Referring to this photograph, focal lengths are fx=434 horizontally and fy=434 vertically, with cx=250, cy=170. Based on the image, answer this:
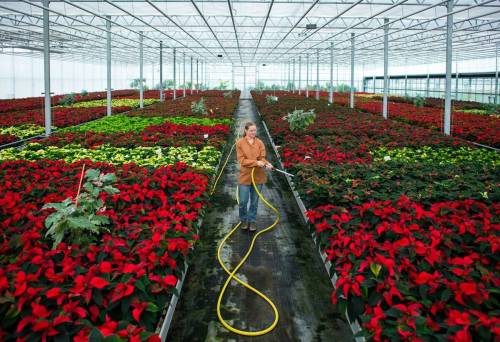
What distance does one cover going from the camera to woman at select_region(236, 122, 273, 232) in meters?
5.76

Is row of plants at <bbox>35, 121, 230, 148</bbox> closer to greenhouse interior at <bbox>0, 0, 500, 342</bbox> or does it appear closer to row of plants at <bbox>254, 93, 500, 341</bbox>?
greenhouse interior at <bbox>0, 0, 500, 342</bbox>

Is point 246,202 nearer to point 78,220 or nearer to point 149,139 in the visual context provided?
point 78,220

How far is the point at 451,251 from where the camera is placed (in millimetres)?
3539

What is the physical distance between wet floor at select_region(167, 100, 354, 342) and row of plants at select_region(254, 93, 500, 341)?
1.57ft

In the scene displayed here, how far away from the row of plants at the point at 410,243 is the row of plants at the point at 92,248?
4.25 feet

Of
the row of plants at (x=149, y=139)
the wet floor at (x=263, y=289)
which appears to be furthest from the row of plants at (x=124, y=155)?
the wet floor at (x=263, y=289)

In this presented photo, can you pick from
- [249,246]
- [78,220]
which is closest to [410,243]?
[249,246]

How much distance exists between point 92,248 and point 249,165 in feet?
9.19

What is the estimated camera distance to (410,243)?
3410 mm

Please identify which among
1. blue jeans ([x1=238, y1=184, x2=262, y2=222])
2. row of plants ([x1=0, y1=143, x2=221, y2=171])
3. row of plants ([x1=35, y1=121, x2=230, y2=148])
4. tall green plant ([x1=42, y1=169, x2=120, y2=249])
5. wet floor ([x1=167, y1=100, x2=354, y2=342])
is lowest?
wet floor ([x1=167, y1=100, x2=354, y2=342])

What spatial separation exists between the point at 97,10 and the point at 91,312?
14676mm

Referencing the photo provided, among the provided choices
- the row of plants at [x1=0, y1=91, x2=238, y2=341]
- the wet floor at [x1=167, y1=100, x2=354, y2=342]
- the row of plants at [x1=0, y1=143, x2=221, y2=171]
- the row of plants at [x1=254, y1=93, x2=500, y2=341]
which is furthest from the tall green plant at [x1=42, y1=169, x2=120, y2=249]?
the row of plants at [x1=0, y1=143, x2=221, y2=171]

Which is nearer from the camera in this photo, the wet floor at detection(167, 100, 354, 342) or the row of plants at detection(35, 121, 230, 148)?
the wet floor at detection(167, 100, 354, 342)

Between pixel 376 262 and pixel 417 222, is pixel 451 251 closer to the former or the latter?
pixel 417 222
